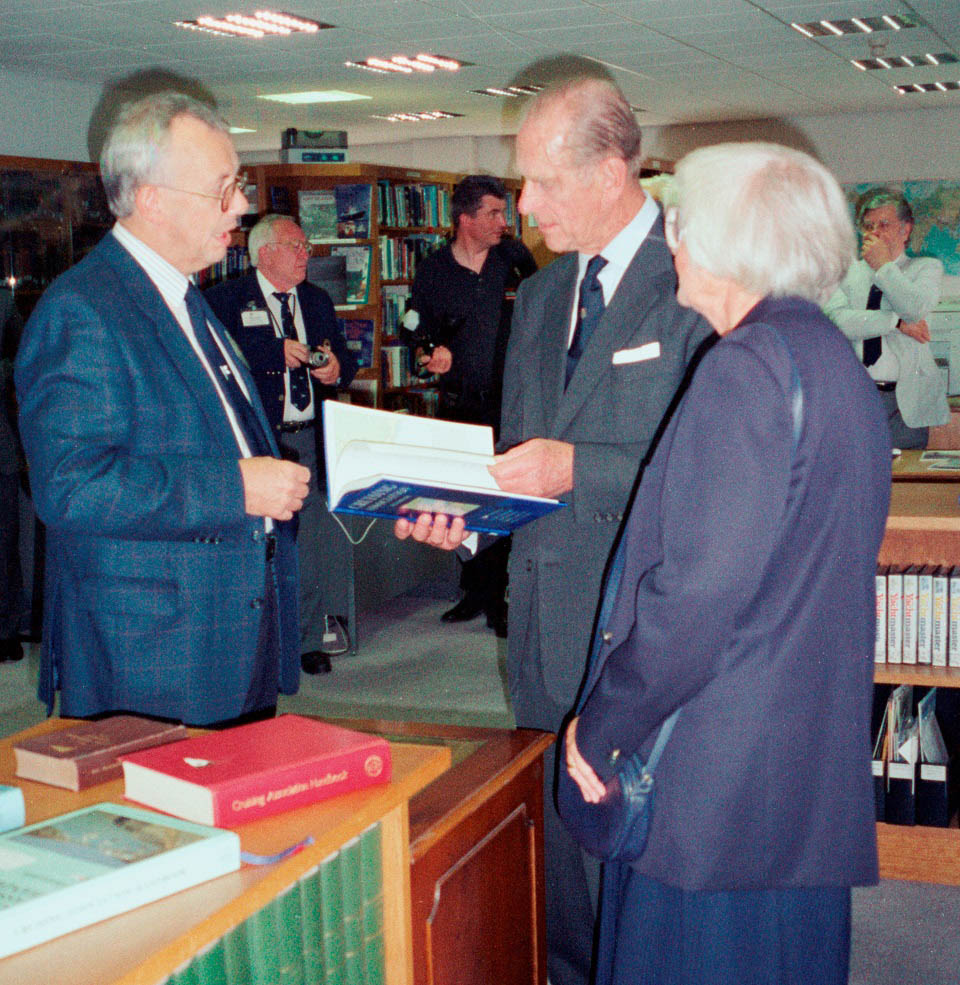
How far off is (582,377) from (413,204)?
17.8 ft

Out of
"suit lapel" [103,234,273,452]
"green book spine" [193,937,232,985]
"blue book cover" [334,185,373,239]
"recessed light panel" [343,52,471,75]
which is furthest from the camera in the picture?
"recessed light panel" [343,52,471,75]

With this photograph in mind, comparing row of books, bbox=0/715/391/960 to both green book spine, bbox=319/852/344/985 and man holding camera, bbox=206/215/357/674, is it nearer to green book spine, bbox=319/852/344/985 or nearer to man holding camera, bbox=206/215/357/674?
green book spine, bbox=319/852/344/985

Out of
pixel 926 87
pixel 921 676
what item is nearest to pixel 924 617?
pixel 921 676

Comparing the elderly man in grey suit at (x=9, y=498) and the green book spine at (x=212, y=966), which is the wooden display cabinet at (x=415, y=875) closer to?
the green book spine at (x=212, y=966)

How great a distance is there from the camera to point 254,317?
473 centimetres

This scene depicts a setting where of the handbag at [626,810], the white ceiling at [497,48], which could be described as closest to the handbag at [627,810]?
the handbag at [626,810]

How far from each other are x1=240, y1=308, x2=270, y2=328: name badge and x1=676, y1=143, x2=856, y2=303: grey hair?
3.43m

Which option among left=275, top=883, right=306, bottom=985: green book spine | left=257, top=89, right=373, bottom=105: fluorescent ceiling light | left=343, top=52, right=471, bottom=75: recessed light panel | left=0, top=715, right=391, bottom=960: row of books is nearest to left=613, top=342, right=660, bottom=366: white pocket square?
left=0, top=715, right=391, bottom=960: row of books

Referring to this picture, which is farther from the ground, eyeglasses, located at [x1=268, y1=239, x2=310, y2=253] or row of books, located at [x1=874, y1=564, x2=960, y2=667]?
eyeglasses, located at [x1=268, y1=239, x2=310, y2=253]

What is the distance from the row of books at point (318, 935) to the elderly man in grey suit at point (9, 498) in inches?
156

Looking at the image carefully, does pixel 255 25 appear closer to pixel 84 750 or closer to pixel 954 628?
pixel 954 628

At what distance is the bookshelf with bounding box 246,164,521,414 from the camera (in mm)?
6238

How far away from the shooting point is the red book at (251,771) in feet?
4.08

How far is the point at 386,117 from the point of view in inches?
461
